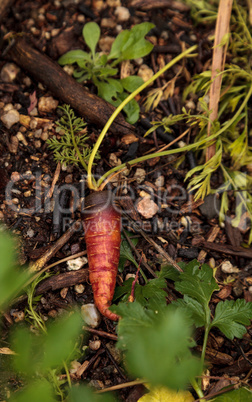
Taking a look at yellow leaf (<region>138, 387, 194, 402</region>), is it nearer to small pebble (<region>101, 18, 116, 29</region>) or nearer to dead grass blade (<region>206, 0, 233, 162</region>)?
dead grass blade (<region>206, 0, 233, 162</region>)

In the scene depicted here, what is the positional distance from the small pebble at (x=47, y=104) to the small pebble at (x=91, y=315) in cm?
115

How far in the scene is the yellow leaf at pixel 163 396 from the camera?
1679 mm

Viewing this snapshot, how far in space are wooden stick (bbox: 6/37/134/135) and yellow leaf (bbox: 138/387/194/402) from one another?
1.36 meters

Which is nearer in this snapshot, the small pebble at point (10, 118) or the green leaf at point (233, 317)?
the green leaf at point (233, 317)

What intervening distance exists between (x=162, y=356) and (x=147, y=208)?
3.32ft

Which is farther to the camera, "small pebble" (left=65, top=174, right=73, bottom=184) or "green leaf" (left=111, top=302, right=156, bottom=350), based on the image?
"small pebble" (left=65, top=174, right=73, bottom=184)

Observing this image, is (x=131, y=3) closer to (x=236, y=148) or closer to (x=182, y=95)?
(x=182, y=95)

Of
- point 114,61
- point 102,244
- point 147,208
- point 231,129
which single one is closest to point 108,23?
point 114,61

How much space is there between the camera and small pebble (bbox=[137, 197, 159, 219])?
2.12m

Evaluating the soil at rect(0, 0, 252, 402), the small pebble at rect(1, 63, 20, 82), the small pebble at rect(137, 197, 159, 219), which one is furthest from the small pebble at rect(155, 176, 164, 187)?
the small pebble at rect(1, 63, 20, 82)

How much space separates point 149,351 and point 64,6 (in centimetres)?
220

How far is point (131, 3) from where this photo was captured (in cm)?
249

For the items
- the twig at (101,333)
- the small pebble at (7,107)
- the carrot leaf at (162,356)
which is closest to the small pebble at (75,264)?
the twig at (101,333)

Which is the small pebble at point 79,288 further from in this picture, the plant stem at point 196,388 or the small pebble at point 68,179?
the plant stem at point 196,388
